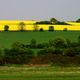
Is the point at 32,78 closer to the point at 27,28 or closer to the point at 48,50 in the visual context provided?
the point at 48,50

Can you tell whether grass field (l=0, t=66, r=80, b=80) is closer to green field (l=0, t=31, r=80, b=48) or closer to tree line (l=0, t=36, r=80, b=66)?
tree line (l=0, t=36, r=80, b=66)

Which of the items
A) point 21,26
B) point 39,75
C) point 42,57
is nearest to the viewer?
point 39,75

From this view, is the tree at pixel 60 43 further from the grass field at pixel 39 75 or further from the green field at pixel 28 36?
the grass field at pixel 39 75

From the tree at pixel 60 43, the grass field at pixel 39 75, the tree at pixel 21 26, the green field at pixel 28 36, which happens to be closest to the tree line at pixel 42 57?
the tree at pixel 60 43

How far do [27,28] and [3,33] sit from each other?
5.93 metres

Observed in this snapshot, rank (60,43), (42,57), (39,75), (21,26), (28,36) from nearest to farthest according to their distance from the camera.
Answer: (39,75) → (42,57) → (60,43) → (28,36) → (21,26)

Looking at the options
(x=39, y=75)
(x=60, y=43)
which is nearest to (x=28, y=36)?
(x=60, y=43)

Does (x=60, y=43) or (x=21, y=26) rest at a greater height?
(x=21, y=26)

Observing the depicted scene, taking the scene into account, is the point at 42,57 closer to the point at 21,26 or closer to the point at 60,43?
the point at 60,43

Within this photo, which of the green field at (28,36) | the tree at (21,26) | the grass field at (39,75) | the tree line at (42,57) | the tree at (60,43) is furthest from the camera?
the tree at (21,26)

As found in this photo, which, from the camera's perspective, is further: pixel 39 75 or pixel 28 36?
pixel 28 36

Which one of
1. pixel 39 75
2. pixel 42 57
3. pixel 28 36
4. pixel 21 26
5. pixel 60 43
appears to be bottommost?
pixel 39 75

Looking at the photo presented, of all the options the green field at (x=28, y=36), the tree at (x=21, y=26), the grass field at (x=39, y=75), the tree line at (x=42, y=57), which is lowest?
the grass field at (x=39, y=75)

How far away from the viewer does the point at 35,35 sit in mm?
66500
